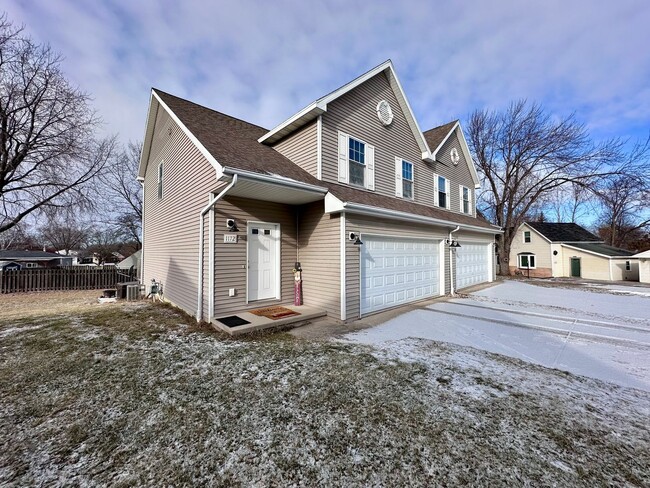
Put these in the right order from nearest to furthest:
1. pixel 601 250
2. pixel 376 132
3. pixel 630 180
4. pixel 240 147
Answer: pixel 240 147
pixel 376 132
pixel 630 180
pixel 601 250

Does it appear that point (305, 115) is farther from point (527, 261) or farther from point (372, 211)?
point (527, 261)

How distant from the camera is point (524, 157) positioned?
19.4 m

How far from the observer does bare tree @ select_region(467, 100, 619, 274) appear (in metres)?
17.1

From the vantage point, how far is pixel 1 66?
12156 millimetres

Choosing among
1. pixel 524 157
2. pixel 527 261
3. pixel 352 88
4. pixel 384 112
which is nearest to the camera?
pixel 352 88

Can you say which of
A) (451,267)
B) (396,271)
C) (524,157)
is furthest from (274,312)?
(524,157)

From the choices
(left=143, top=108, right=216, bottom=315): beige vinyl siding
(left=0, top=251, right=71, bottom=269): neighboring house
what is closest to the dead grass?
(left=143, top=108, right=216, bottom=315): beige vinyl siding

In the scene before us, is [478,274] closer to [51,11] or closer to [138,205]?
[51,11]

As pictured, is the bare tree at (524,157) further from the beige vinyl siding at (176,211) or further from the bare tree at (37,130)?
the bare tree at (37,130)

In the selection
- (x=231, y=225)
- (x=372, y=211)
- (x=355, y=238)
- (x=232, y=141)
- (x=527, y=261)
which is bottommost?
(x=527, y=261)

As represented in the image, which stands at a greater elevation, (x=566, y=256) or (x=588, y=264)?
(x=566, y=256)

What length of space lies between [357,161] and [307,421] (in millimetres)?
7138

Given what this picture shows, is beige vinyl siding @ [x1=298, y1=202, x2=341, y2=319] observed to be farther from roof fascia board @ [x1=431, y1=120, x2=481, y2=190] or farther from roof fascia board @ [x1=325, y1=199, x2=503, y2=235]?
roof fascia board @ [x1=431, y1=120, x2=481, y2=190]

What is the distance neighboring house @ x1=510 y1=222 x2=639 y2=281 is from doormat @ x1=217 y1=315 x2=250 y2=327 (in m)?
27.2
